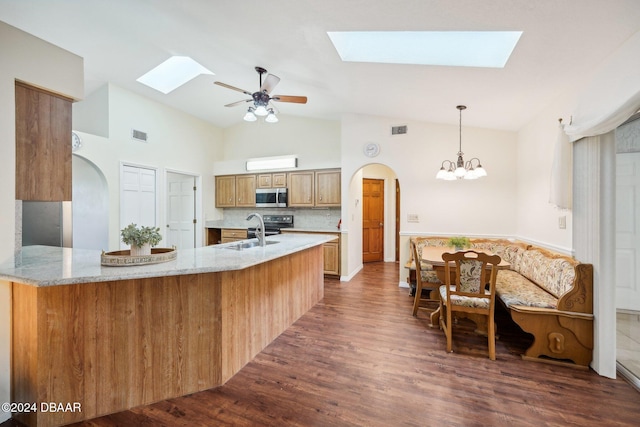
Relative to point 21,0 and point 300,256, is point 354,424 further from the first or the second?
point 21,0

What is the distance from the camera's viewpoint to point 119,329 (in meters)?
1.77

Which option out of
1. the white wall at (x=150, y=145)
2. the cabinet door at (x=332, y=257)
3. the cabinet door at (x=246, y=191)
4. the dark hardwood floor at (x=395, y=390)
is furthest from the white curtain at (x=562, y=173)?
the white wall at (x=150, y=145)

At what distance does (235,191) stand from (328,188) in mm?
2348

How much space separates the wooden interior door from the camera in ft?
22.6

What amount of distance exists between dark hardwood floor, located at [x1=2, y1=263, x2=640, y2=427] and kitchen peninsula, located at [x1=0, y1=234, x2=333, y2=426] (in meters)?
0.15

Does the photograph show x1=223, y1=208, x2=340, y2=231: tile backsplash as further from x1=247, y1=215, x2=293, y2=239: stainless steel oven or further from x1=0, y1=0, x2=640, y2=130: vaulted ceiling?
x1=0, y1=0, x2=640, y2=130: vaulted ceiling

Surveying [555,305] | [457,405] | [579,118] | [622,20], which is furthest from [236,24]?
[555,305]

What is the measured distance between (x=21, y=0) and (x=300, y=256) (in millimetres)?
3891

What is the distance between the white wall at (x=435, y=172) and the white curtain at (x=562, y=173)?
1.74 meters

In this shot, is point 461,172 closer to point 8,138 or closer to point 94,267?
point 94,267

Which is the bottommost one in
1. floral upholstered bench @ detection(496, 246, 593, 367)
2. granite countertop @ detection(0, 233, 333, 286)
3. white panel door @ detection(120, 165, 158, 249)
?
floral upholstered bench @ detection(496, 246, 593, 367)

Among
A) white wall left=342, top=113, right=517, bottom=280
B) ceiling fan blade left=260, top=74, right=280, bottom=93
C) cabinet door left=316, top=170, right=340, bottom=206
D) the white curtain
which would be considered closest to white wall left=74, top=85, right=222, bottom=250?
cabinet door left=316, top=170, right=340, bottom=206

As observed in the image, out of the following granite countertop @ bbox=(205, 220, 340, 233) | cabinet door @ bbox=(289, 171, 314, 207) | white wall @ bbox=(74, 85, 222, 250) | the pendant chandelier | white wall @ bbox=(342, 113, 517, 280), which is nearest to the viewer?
the pendant chandelier

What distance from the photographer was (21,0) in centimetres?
277
